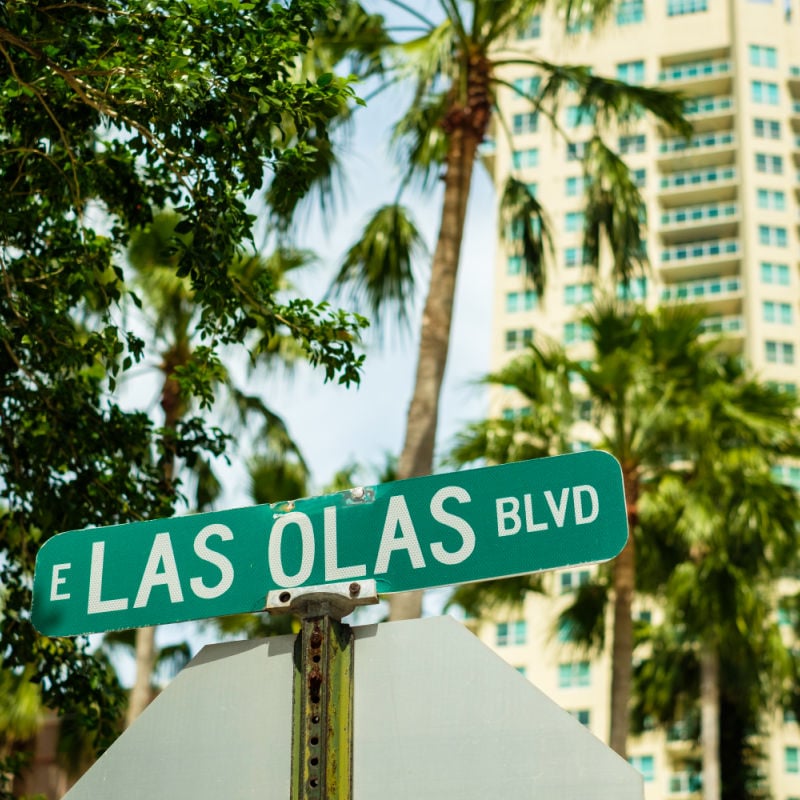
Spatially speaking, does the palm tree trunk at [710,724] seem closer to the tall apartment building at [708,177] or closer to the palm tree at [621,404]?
the palm tree at [621,404]

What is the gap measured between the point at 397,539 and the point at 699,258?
2439 inches

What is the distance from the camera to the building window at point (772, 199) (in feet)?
205

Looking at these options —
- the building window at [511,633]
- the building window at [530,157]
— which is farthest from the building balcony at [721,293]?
the building window at [511,633]

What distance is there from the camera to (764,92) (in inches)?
2557

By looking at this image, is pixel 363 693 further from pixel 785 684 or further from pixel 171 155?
pixel 785 684

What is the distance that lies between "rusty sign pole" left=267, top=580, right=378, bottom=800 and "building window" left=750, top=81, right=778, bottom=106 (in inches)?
2612

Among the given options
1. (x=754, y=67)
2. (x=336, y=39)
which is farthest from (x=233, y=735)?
(x=754, y=67)

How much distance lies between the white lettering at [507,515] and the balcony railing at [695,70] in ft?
218

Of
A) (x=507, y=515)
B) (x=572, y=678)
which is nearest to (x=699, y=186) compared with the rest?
(x=572, y=678)

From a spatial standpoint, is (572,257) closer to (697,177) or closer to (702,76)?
(697,177)

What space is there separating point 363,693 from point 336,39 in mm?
9230

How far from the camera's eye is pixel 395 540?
2.75 m

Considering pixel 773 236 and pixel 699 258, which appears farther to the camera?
pixel 699 258

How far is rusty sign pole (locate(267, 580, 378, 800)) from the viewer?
7.86 ft
